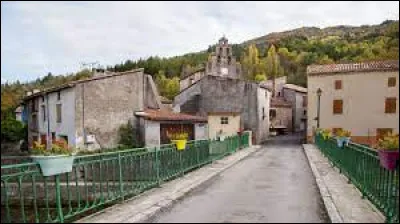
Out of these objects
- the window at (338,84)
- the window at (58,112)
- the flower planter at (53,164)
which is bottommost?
the flower planter at (53,164)

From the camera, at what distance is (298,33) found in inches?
3765

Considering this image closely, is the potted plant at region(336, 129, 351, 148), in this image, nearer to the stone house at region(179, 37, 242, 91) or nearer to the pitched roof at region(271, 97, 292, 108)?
A: the pitched roof at region(271, 97, 292, 108)

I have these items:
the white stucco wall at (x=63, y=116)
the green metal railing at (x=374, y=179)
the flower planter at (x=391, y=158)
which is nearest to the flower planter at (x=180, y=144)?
the green metal railing at (x=374, y=179)

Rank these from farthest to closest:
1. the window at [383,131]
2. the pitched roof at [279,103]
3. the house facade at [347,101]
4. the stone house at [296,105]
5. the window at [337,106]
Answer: the stone house at [296,105], the pitched roof at [279,103], the window at [337,106], the house facade at [347,101], the window at [383,131]

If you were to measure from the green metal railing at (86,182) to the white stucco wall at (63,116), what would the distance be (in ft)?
41.0

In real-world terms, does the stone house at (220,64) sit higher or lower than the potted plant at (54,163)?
higher

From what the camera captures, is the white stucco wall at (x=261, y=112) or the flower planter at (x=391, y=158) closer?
the flower planter at (x=391, y=158)

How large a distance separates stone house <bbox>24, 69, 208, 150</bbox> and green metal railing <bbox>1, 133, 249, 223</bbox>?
12066 mm

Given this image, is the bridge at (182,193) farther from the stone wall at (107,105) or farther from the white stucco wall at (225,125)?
the white stucco wall at (225,125)

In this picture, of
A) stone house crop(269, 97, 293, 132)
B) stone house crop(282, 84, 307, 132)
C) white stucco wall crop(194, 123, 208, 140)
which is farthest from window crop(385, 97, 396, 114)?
stone house crop(282, 84, 307, 132)

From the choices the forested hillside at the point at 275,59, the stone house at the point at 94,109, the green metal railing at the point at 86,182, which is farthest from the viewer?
the forested hillside at the point at 275,59

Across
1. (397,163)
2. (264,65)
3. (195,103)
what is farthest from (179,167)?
(264,65)

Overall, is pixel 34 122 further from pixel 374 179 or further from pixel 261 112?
pixel 374 179

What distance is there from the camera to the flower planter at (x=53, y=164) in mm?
5660
